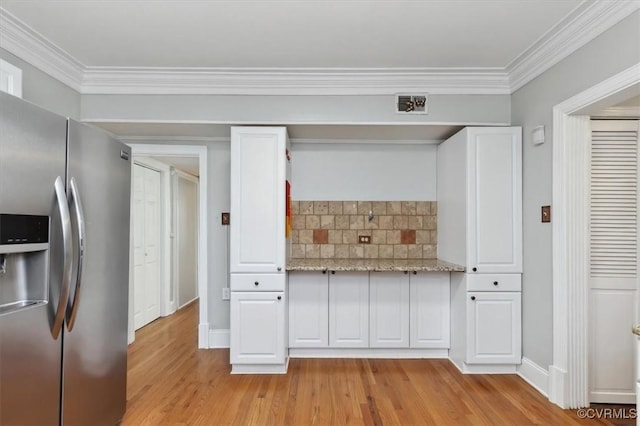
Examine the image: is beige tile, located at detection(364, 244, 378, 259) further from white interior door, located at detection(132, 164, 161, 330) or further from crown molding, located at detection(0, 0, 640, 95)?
white interior door, located at detection(132, 164, 161, 330)

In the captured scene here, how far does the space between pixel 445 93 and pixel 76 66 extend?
3.07 m

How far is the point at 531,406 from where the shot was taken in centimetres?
254

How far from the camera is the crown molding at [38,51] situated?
2402 mm

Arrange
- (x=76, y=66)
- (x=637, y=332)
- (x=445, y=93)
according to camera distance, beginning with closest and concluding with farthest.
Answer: (x=637, y=332) → (x=76, y=66) → (x=445, y=93)

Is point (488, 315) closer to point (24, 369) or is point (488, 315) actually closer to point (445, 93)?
point (445, 93)

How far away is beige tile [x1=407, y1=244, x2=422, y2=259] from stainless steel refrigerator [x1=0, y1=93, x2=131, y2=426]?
2.63 m

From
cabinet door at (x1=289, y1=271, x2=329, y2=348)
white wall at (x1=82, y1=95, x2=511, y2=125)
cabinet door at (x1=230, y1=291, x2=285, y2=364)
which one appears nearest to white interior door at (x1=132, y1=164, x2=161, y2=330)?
white wall at (x1=82, y1=95, x2=511, y2=125)

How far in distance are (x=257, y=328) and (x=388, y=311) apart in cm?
119

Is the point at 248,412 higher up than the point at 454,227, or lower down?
lower down

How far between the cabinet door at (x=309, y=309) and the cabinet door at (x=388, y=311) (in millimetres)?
422

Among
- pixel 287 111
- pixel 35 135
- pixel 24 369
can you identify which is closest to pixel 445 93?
pixel 287 111

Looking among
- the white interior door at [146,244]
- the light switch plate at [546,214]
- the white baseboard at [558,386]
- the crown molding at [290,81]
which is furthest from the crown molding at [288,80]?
the white baseboard at [558,386]

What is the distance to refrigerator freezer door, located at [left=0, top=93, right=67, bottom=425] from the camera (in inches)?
55.9

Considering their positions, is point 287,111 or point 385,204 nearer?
point 287,111
